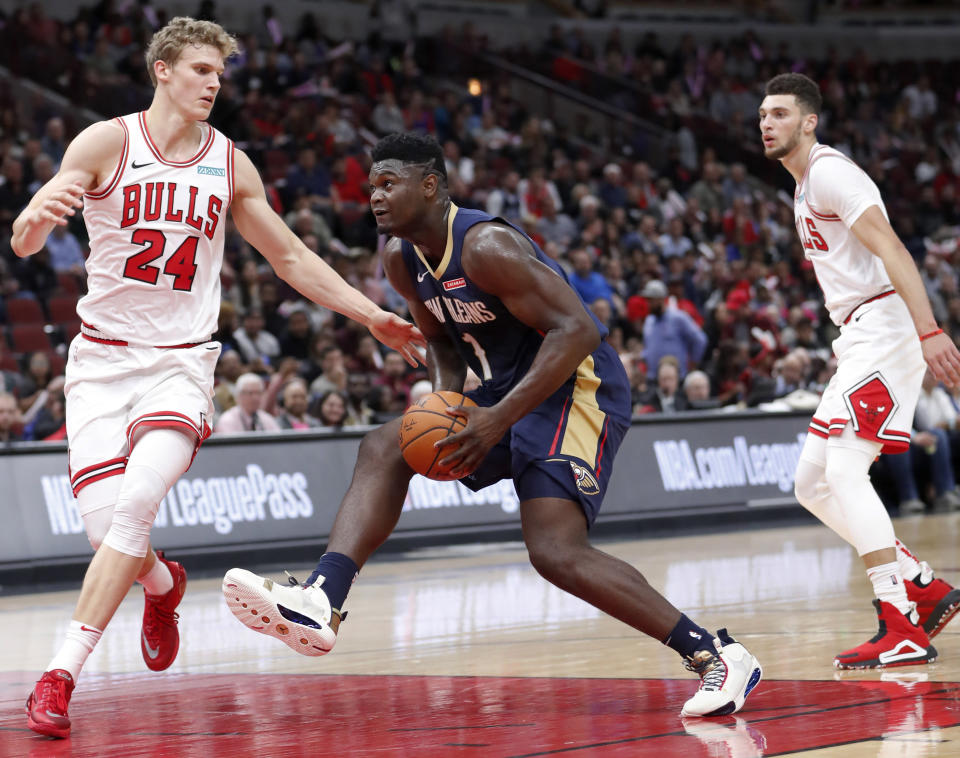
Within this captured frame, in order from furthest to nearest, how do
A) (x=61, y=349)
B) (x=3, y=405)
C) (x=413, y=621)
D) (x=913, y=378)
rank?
1. (x=61, y=349)
2. (x=3, y=405)
3. (x=413, y=621)
4. (x=913, y=378)

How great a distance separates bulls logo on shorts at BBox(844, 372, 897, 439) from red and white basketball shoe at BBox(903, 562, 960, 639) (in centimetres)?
71

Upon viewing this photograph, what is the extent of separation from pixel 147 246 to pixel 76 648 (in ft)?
4.61

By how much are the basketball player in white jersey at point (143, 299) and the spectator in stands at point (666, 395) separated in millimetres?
8695

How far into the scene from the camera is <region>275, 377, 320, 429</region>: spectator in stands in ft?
37.3

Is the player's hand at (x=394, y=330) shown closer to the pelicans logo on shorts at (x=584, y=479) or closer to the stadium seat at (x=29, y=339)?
the pelicans logo on shorts at (x=584, y=479)

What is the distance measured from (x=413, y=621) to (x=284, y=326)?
6533 millimetres

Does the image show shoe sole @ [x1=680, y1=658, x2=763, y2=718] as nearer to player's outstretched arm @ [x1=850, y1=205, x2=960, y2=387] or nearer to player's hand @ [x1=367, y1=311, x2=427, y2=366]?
player's outstretched arm @ [x1=850, y1=205, x2=960, y2=387]

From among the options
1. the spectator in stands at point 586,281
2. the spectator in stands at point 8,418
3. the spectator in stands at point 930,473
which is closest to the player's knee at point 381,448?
the spectator in stands at point 8,418

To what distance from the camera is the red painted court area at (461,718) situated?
4.07 meters

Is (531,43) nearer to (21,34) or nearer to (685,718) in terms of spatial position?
(21,34)

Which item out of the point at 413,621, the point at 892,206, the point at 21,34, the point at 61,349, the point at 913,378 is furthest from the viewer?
the point at 892,206

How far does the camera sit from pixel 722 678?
450 cm

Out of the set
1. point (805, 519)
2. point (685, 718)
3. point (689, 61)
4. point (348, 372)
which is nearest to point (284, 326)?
point (348, 372)

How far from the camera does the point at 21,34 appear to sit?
56.9 feet
